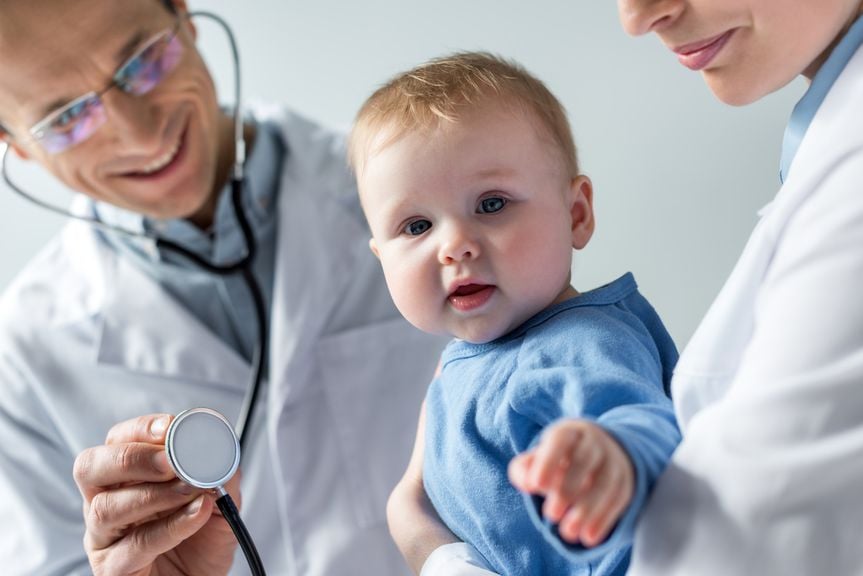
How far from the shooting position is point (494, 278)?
737 mm

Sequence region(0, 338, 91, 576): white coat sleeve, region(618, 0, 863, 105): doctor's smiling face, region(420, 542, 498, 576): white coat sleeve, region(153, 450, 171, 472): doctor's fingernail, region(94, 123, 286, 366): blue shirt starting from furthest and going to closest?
region(94, 123, 286, 366): blue shirt
region(0, 338, 91, 576): white coat sleeve
region(153, 450, 171, 472): doctor's fingernail
region(420, 542, 498, 576): white coat sleeve
region(618, 0, 863, 105): doctor's smiling face

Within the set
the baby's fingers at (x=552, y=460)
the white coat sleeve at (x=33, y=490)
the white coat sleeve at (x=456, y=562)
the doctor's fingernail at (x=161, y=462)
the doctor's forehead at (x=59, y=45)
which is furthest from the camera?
the white coat sleeve at (x=33, y=490)

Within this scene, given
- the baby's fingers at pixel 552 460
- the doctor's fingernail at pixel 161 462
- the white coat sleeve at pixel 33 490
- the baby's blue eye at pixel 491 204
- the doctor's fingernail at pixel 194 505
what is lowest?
the white coat sleeve at pixel 33 490

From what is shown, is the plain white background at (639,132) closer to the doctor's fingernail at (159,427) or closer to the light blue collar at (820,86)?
the light blue collar at (820,86)

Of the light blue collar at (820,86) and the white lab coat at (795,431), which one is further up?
the light blue collar at (820,86)

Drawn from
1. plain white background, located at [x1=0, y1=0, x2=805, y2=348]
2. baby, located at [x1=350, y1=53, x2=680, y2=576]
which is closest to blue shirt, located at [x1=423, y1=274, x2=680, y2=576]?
baby, located at [x1=350, y1=53, x2=680, y2=576]

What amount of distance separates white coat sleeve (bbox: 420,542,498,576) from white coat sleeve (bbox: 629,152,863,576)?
7.9 inches

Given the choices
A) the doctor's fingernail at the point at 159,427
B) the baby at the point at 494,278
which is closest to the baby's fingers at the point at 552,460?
the baby at the point at 494,278

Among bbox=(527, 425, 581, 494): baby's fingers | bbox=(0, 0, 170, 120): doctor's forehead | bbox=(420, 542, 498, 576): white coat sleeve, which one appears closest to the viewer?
bbox=(527, 425, 581, 494): baby's fingers

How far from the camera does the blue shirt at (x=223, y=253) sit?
1441 millimetres

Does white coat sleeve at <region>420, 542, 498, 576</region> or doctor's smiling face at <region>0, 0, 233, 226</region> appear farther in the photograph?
doctor's smiling face at <region>0, 0, 233, 226</region>

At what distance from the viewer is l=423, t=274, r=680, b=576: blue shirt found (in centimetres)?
63

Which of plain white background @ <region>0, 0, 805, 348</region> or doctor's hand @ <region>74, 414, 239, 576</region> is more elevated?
plain white background @ <region>0, 0, 805, 348</region>

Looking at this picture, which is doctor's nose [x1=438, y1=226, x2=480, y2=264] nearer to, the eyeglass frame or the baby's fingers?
the baby's fingers
